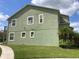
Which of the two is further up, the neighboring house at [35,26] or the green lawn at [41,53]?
the neighboring house at [35,26]

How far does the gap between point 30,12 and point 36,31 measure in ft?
12.8

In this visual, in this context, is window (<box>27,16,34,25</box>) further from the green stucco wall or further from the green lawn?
the green lawn

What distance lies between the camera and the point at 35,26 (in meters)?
39.5

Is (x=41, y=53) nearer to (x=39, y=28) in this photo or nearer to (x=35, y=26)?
(x=39, y=28)

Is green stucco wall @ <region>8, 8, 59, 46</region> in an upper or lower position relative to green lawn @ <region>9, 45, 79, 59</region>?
upper

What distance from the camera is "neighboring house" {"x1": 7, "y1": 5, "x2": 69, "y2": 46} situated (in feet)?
124

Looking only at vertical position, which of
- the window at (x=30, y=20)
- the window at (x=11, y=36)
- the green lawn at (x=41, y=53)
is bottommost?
the green lawn at (x=41, y=53)

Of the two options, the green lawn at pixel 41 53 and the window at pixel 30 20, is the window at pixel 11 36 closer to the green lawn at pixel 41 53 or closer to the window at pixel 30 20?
the window at pixel 30 20

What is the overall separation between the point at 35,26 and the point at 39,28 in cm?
92

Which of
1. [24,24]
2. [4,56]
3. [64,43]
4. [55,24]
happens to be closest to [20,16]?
[24,24]

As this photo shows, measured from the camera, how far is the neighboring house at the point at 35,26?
37.7 meters

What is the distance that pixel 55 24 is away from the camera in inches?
1483

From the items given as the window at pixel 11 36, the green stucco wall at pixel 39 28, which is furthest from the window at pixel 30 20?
the window at pixel 11 36

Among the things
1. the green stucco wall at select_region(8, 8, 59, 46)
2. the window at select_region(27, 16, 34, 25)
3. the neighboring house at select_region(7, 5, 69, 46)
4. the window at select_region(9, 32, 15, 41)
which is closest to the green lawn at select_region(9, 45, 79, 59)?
the green stucco wall at select_region(8, 8, 59, 46)
